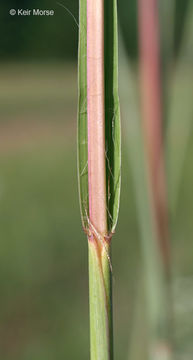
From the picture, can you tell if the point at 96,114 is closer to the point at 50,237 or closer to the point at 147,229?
the point at 147,229

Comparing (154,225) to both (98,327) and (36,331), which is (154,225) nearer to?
(98,327)

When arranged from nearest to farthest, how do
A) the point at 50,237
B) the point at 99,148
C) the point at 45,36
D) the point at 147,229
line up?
the point at 99,148
the point at 147,229
the point at 50,237
the point at 45,36

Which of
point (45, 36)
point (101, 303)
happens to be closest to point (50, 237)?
point (45, 36)

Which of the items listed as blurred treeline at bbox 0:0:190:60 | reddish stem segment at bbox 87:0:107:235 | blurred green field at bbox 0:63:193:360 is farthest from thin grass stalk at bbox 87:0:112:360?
blurred treeline at bbox 0:0:190:60

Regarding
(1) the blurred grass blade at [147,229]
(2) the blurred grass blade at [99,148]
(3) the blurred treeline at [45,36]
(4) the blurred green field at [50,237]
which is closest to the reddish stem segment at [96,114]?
(2) the blurred grass blade at [99,148]

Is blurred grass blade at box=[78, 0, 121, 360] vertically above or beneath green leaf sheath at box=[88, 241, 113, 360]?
above

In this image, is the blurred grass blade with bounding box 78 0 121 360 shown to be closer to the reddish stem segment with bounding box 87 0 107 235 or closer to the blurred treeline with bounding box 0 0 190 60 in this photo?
the reddish stem segment with bounding box 87 0 107 235
